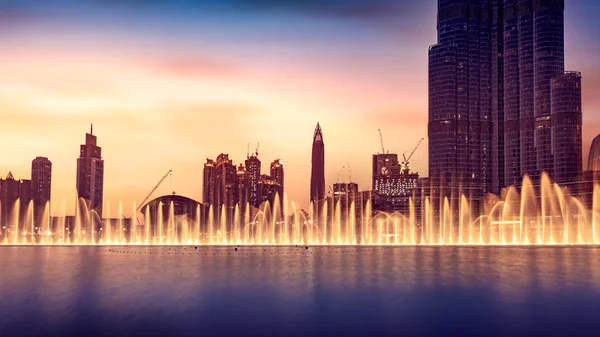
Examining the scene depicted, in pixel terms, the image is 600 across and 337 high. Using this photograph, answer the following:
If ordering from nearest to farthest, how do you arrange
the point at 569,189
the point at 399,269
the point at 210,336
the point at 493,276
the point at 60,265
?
1. the point at 210,336
2. the point at 493,276
3. the point at 399,269
4. the point at 60,265
5. the point at 569,189

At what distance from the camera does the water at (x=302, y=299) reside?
77.8 ft

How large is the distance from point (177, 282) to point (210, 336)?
17.4 m

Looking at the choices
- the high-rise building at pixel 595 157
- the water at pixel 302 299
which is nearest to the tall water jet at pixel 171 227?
the water at pixel 302 299

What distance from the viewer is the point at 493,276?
42.0 metres

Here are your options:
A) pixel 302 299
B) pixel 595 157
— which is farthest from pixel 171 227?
pixel 595 157

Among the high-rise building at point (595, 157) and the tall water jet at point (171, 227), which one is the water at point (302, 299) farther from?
the high-rise building at point (595, 157)

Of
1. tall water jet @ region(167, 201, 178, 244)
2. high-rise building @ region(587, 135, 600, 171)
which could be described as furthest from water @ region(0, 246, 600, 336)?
high-rise building @ region(587, 135, 600, 171)

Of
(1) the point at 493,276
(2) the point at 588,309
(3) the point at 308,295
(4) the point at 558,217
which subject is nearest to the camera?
(2) the point at 588,309

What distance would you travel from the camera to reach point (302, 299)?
102 ft

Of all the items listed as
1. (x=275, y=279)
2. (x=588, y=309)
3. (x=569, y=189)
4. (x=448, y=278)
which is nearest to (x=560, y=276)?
(x=448, y=278)

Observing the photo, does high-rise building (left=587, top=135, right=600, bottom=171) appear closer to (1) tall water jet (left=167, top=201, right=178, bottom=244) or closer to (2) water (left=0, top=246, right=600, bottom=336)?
(1) tall water jet (left=167, top=201, right=178, bottom=244)

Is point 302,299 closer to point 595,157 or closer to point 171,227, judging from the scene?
point 171,227

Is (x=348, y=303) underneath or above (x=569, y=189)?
underneath

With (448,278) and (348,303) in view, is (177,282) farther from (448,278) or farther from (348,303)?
(448,278)
